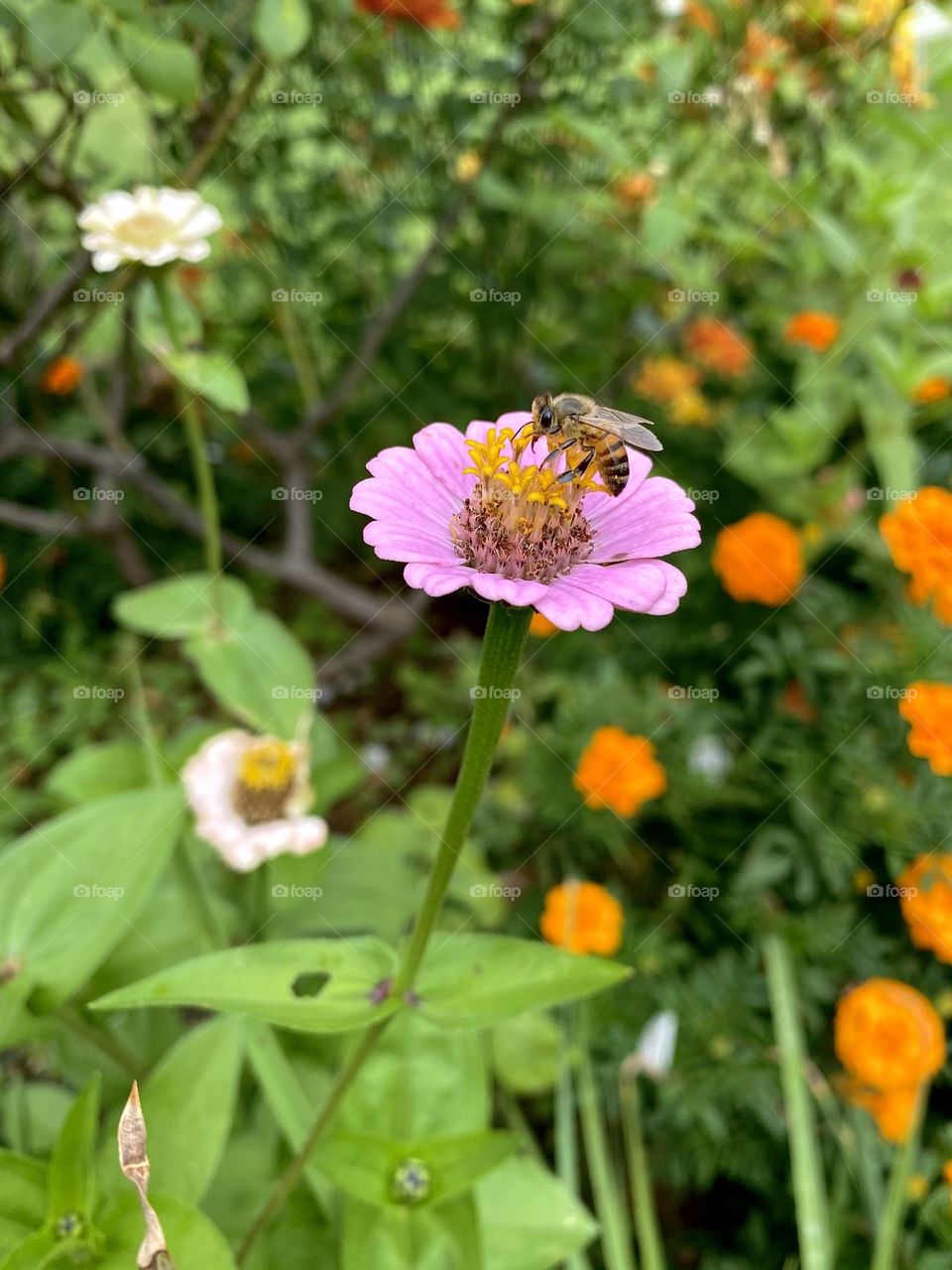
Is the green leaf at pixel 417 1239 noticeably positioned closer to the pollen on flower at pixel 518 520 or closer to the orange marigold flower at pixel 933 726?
the pollen on flower at pixel 518 520

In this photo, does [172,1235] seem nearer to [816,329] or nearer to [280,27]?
[280,27]

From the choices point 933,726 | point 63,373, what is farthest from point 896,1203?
point 63,373

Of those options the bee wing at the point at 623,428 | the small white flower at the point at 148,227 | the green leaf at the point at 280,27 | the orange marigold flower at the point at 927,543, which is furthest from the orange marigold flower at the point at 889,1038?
the green leaf at the point at 280,27

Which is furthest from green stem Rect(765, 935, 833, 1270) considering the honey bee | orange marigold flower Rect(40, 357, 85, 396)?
orange marigold flower Rect(40, 357, 85, 396)

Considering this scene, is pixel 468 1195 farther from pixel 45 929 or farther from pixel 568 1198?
pixel 45 929

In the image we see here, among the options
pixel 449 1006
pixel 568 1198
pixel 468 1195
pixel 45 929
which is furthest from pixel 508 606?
pixel 568 1198

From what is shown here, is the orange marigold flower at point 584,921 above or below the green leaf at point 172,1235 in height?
above

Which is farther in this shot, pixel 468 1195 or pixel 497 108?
pixel 497 108
